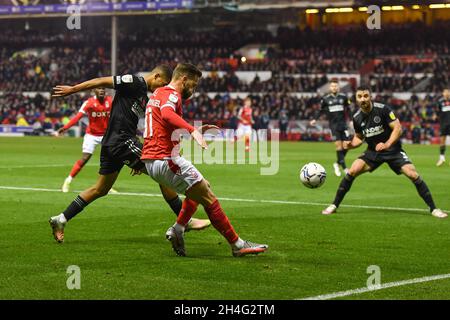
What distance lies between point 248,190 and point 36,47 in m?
53.3

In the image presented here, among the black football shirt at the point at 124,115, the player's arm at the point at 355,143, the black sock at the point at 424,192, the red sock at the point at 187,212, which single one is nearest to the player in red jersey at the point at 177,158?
the red sock at the point at 187,212

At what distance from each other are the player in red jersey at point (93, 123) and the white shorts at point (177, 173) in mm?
8759

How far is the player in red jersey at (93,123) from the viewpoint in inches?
726

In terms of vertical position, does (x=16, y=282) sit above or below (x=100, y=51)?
below

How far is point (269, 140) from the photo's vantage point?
51312 millimetres

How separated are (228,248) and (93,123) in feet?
28.7

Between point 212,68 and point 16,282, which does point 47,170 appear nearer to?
point 16,282

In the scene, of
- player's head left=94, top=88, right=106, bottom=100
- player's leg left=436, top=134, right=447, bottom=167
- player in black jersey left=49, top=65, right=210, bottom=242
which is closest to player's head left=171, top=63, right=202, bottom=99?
player in black jersey left=49, top=65, right=210, bottom=242

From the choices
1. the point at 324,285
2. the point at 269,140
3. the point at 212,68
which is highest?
the point at 212,68

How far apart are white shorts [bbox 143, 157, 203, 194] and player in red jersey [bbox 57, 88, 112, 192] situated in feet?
28.7

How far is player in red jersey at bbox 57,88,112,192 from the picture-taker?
60.5 feet

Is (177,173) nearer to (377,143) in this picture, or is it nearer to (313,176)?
(313,176)

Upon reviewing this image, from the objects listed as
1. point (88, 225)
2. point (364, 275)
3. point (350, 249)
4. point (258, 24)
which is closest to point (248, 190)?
point (88, 225)

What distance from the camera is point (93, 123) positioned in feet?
61.5
